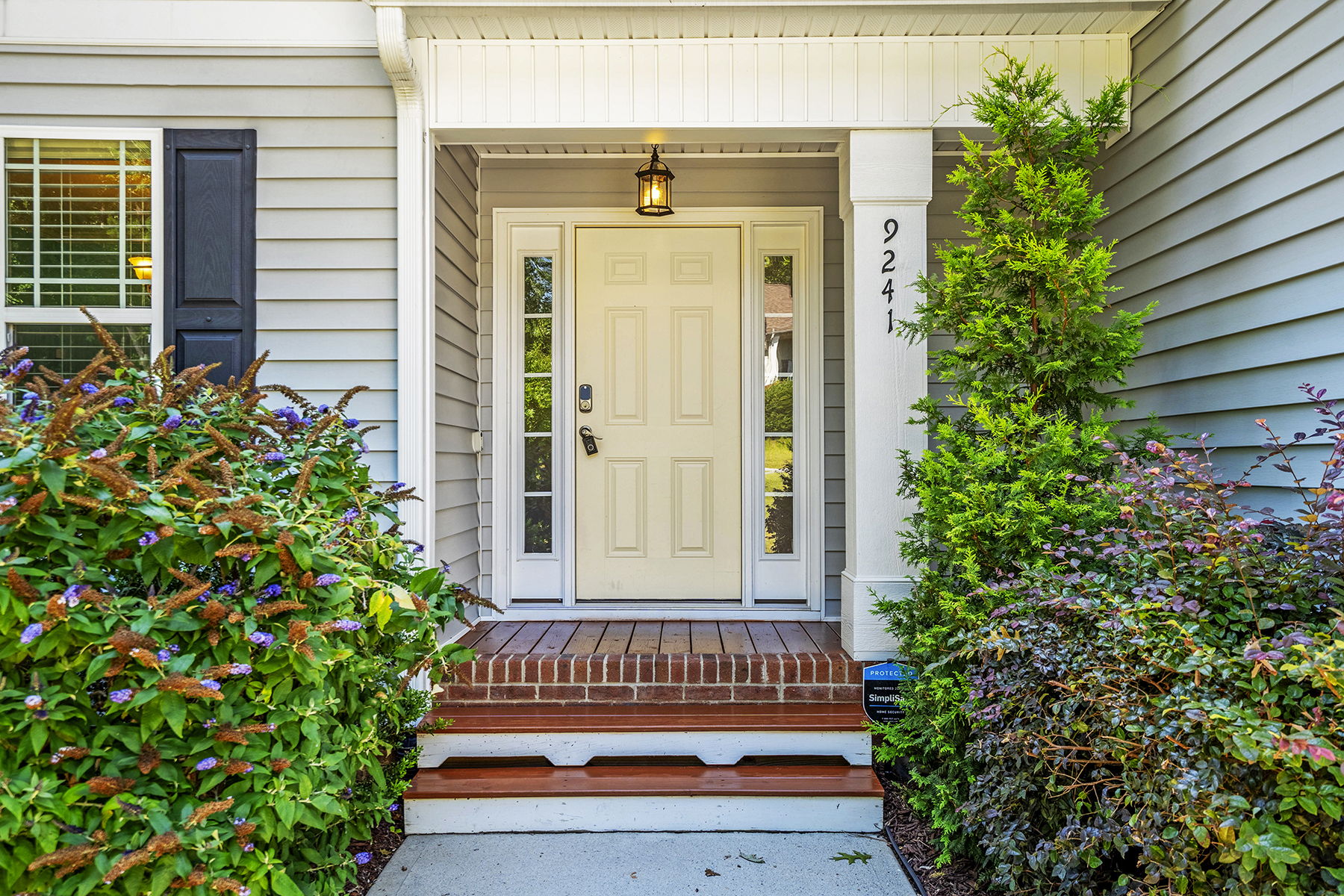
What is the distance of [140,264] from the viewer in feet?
9.37

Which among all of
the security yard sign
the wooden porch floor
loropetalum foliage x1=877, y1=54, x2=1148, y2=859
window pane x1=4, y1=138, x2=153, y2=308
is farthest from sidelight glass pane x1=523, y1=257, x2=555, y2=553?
loropetalum foliage x1=877, y1=54, x2=1148, y2=859

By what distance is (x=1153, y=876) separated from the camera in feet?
5.07

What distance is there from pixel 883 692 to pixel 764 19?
2.35 metres

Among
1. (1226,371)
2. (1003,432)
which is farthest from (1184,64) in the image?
(1003,432)

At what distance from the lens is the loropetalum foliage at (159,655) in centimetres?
144

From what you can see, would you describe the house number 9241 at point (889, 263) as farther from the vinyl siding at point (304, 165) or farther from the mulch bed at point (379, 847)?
the mulch bed at point (379, 847)

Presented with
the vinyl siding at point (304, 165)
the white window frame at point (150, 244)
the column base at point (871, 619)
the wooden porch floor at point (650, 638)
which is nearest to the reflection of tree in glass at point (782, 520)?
the wooden porch floor at point (650, 638)

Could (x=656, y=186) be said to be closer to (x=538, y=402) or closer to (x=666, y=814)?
(x=538, y=402)

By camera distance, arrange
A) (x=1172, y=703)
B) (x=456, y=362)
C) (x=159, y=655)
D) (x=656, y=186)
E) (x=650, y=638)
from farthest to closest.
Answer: (x=656, y=186) < (x=456, y=362) < (x=650, y=638) < (x=1172, y=703) < (x=159, y=655)

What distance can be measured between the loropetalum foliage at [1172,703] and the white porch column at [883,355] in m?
0.62

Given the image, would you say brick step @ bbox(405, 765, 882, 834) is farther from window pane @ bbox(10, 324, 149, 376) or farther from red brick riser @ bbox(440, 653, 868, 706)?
window pane @ bbox(10, 324, 149, 376)

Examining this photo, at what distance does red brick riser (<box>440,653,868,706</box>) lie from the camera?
2.82m

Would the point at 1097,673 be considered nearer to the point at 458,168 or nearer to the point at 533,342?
the point at 533,342

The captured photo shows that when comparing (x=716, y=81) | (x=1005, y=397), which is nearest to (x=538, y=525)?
(x=716, y=81)
